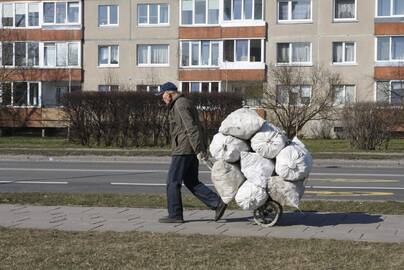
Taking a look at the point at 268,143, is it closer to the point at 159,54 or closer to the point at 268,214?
the point at 268,214

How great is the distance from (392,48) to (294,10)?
724 cm

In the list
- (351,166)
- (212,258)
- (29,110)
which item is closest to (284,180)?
(212,258)

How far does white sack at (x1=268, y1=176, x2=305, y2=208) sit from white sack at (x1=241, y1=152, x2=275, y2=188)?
0.10 meters

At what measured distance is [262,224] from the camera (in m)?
9.20

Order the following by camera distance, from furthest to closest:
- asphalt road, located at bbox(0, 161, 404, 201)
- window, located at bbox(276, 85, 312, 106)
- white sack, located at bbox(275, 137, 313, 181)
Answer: window, located at bbox(276, 85, 312, 106)
asphalt road, located at bbox(0, 161, 404, 201)
white sack, located at bbox(275, 137, 313, 181)

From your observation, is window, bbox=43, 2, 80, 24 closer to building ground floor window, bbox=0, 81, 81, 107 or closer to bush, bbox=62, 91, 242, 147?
building ground floor window, bbox=0, 81, 81, 107

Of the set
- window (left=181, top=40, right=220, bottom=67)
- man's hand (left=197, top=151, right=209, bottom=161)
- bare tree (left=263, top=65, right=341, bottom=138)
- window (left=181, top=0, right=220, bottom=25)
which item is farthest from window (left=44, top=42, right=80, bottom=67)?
man's hand (left=197, top=151, right=209, bottom=161)

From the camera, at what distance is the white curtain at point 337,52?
4859cm

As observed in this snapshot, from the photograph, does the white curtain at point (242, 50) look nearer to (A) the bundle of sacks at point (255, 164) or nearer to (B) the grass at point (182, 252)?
(A) the bundle of sacks at point (255, 164)

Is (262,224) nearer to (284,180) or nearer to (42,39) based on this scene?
(284,180)

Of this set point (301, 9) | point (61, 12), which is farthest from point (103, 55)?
point (301, 9)

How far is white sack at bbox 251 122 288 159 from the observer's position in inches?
360

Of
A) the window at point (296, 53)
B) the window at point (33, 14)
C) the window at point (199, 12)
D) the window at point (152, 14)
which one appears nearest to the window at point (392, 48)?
the window at point (296, 53)

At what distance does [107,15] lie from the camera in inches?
2076
